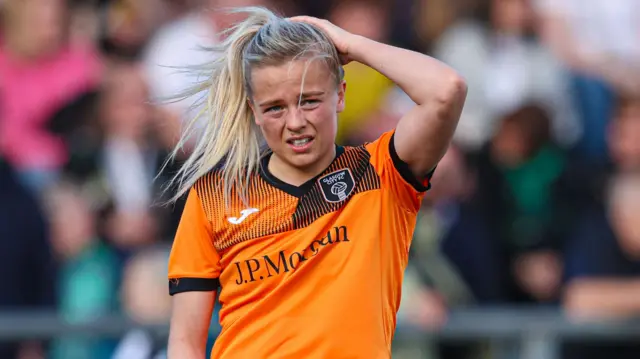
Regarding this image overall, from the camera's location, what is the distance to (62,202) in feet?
25.9

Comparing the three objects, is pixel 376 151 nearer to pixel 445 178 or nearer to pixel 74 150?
pixel 445 178

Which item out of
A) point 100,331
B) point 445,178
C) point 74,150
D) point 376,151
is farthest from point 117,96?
point 376,151

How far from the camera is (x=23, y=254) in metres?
7.46

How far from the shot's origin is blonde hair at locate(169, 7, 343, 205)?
11.7ft

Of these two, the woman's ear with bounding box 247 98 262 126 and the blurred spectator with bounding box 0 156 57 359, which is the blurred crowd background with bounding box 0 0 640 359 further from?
the woman's ear with bounding box 247 98 262 126

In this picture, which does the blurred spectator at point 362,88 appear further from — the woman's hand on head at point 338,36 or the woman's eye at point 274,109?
the woman's eye at point 274,109

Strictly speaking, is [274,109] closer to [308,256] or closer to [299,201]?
[299,201]

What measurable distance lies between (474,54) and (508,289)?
187 centimetres

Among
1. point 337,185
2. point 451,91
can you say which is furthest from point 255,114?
point 451,91

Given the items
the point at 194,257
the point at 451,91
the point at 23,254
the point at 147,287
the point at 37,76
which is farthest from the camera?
the point at 37,76

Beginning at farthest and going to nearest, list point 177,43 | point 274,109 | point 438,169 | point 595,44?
point 595,44
point 177,43
point 438,169
point 274,109

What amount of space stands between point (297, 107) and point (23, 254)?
4494 mm

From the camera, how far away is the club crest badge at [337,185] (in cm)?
356

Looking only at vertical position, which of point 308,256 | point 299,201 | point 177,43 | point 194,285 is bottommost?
point 194,285
